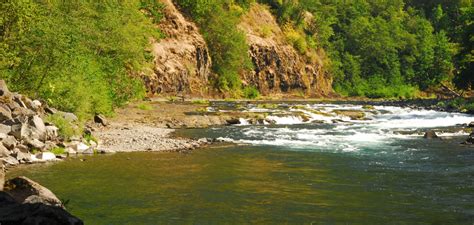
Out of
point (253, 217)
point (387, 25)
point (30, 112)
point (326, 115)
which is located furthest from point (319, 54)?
point (253, 217)

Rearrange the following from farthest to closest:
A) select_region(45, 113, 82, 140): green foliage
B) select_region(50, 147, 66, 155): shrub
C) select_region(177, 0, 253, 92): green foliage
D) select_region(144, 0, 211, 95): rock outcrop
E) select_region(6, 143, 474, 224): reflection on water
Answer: select_region(177, 0, 253, 92): green foliage
select_region(144, 0, 211, 95): rock outcrop
select_region(45, 113, 82, 140): green foliage
select_region(50, 147, 66, 155): shrub
select_region(6, 143, 474, 224): reflection on water

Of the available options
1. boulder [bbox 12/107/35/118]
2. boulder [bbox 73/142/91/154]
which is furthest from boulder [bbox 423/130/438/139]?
boulder [bbox 12/107/35/118]

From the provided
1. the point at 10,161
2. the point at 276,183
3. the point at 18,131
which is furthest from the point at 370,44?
the point at 10,161

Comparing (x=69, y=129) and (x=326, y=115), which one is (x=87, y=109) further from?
(x=326, y=115)

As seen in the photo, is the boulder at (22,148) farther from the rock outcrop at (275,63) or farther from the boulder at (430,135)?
the rock outcrop at (275,63)

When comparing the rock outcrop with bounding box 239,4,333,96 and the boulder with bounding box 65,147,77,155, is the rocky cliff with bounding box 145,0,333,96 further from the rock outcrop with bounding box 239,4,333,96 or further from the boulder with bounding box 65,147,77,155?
the boulder with bounding box 65,147,77,155

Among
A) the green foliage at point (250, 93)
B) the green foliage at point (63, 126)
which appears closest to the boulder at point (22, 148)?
the green foliage at point (63, 126)

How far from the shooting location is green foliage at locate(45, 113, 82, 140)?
26812 millimetres

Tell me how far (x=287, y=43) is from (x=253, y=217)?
93009 millimetres

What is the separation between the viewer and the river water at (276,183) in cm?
1446

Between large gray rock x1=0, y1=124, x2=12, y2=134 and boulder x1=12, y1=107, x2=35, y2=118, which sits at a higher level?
boulder x1=12, y1=107, x2=35, y2=118

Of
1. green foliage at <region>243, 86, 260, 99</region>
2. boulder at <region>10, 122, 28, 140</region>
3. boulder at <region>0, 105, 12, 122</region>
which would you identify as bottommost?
green foliage at <region>243, 86, 260, 99</region>

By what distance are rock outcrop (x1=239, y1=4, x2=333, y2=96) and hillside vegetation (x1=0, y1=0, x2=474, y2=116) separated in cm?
223

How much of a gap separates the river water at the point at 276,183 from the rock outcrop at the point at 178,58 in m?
46.1
